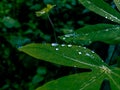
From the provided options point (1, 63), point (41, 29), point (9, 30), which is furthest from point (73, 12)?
point (1, 63)

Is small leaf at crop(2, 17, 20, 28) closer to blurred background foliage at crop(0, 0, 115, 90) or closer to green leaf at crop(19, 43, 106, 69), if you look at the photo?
blurred background foliage at crop(0, 0, 115, 90)

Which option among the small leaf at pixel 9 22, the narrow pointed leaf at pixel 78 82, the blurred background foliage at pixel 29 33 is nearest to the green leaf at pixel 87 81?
the narrow pointed leaf at pixel 78 82

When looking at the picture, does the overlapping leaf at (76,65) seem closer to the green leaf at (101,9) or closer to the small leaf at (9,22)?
the green leaf at (101,9)

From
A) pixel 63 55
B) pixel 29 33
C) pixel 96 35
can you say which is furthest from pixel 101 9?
pixel 29 33

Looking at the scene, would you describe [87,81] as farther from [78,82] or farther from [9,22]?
[9,22]

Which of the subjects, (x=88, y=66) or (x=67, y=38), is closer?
(x=88, y=66)

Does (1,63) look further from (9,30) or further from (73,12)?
(73,12)
